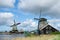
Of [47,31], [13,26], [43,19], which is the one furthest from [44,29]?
[13,26]

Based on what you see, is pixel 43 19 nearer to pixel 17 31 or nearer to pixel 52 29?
pixel 52 29

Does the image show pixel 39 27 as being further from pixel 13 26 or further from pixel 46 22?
pixel 13 26

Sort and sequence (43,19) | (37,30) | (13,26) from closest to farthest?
(37,30) → (43,19) → (13,26)

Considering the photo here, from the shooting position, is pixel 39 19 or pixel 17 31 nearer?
pixel 39 19

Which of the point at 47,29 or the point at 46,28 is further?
the point at 46,28

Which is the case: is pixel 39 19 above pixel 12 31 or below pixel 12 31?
above

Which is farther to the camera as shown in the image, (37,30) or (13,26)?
(13,26)

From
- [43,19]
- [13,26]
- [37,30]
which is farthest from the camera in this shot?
[13,26]

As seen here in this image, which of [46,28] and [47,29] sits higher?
[46,28]

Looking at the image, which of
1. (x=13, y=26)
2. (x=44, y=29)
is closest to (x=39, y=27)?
(x=44, y=29)

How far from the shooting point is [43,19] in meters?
45.7

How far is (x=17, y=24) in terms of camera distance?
7019 centimetres

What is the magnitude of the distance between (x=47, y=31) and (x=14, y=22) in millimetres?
28308

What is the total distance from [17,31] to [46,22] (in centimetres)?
2369
